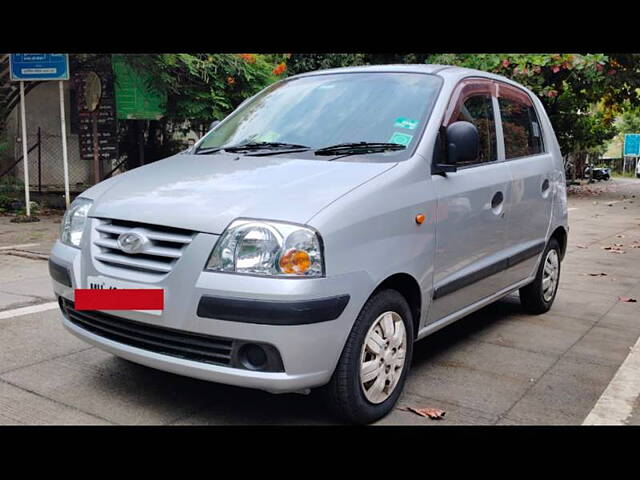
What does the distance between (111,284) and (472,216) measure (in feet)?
6.92

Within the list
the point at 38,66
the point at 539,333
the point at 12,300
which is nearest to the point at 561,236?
the point at 539,333

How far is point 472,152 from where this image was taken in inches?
150

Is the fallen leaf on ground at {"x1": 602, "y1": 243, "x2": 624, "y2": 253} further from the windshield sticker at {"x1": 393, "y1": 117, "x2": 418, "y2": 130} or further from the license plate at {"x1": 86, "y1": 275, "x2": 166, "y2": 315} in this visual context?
the license plate at {"x1": 86, "y1": 275, "x2": 166, "y2": 315}

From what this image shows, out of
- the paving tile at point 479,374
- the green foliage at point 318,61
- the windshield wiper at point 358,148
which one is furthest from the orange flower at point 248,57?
the windshield wiper at point 358,148

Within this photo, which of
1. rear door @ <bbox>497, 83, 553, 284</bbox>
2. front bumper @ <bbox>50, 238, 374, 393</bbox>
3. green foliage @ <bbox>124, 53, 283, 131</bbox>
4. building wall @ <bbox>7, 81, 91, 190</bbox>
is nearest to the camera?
front bumper @ <bbox>50, 238, 374, 393</bbox>

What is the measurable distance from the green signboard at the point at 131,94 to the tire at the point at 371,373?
10071 mm

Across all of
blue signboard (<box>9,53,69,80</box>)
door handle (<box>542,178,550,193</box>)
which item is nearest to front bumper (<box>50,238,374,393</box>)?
door handle (<box>542,178,550,193</box>)

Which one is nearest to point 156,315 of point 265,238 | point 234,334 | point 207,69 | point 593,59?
point 234,334

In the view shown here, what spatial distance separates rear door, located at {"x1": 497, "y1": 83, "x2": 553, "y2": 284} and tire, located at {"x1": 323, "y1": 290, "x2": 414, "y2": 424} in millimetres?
1546

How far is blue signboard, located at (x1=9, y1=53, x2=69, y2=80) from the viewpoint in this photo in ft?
34.8

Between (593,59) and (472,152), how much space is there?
14.4 m
